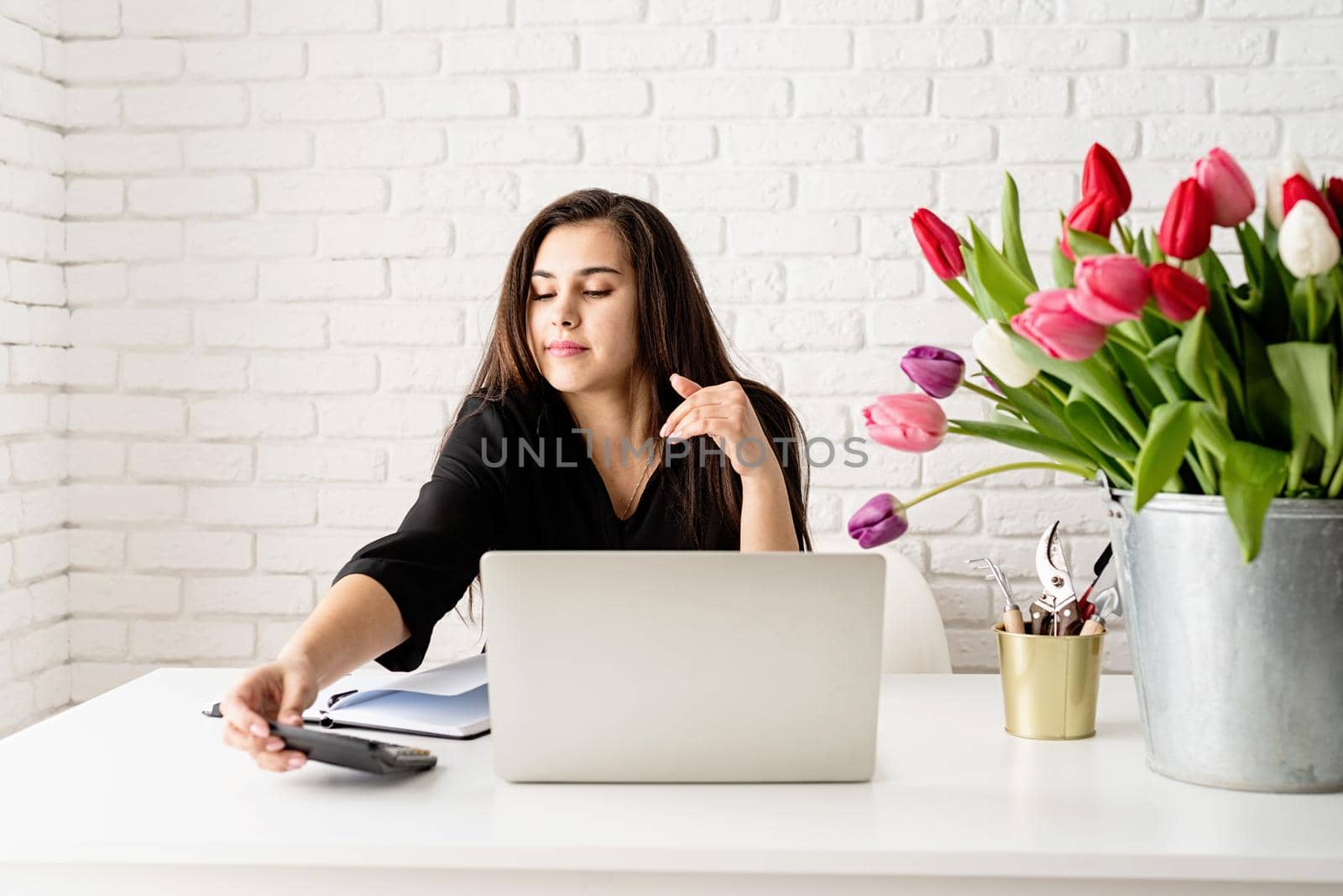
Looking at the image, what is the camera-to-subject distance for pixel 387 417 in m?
2.21

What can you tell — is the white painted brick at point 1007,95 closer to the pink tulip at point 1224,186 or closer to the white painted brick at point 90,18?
the pink tulip at point 1224,186

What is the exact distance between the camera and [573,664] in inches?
33.3

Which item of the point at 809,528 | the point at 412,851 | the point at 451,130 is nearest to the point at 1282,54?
the point at 809,528

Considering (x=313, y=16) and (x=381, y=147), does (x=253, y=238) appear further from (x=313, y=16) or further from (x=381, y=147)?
(x=313, y=16)

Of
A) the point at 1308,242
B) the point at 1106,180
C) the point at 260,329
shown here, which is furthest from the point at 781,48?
the point at 1308,242

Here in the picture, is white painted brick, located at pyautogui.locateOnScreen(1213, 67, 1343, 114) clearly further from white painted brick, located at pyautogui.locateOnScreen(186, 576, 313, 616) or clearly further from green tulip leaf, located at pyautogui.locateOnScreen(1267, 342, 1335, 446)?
white painted brick, located at pyautogui.locateOnScreen(186, 576, 313, 616)

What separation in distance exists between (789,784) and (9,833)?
543 millimetres

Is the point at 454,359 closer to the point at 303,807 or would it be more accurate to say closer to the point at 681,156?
the point at 681,156

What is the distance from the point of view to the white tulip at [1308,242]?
2.48ft

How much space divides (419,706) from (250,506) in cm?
130

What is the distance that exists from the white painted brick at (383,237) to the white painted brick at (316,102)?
19 cm

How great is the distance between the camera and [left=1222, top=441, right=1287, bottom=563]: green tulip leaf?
0.75 metres

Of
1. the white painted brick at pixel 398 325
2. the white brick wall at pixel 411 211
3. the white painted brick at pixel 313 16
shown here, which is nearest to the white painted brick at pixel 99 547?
the white brick wall at pixel 411 211

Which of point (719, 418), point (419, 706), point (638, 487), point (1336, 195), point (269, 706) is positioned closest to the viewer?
point (1336, 195)
